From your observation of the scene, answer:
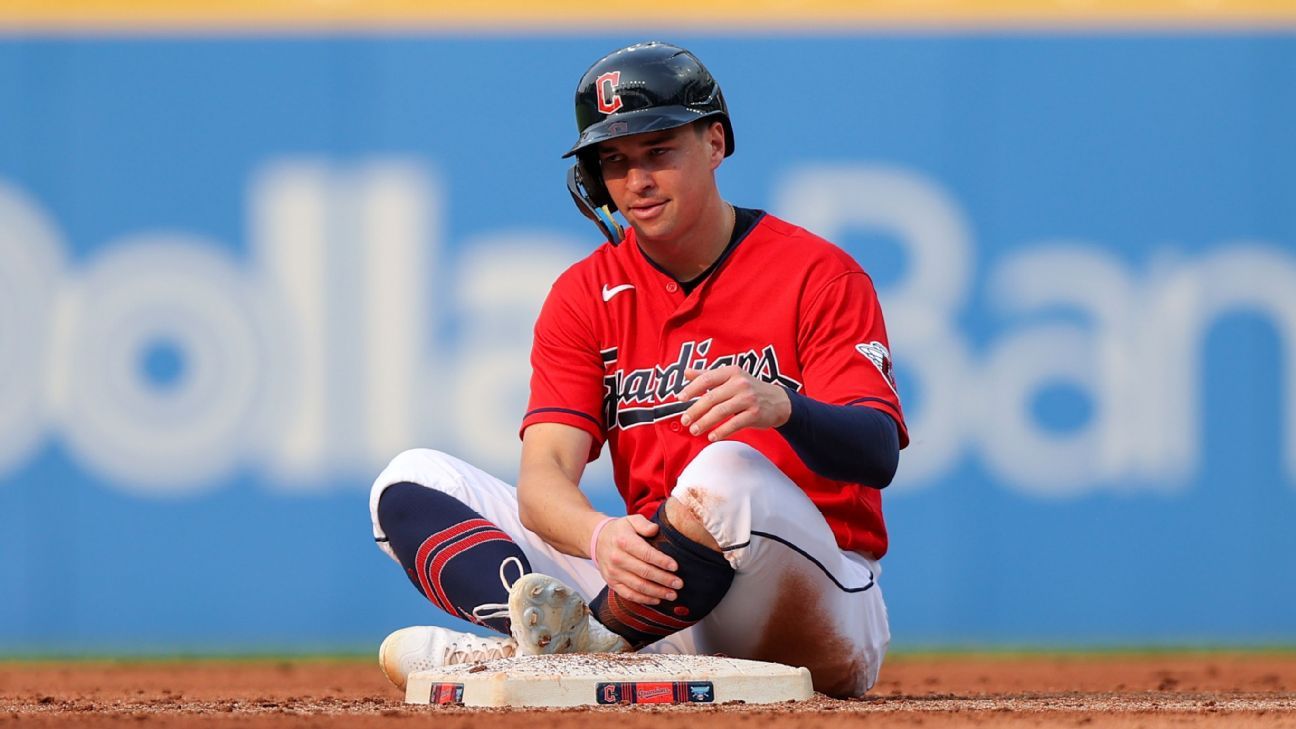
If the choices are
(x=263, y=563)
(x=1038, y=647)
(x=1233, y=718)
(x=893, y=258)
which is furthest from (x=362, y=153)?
(x=1233, y=718)

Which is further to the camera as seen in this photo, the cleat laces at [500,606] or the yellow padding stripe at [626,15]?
the yellow padding stripe at [626,15]

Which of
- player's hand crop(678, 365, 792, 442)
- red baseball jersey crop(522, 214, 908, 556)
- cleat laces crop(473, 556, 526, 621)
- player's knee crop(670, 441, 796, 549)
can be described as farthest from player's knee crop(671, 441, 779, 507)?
cleat laces crop(473, 556, 526, 621)

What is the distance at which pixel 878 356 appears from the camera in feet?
9.13

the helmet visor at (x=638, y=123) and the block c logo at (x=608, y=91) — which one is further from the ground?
the block c logo at (x=608, y=91)

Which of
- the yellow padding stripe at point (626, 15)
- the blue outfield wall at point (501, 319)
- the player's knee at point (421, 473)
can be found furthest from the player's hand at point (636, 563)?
the yellow padding stripe at point (626, 15)

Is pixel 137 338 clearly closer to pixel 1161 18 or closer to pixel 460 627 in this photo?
pixel 460 627

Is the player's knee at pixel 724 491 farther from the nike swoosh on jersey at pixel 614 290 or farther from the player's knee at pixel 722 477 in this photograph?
the nike swoosh on jersey at pixel 614 290

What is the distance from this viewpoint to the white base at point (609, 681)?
2.52m

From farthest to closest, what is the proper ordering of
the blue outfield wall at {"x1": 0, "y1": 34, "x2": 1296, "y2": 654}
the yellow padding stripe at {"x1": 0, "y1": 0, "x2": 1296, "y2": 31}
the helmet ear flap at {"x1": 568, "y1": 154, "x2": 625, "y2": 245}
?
the yellow padding stripe at {"x1": 0, "y1": 0, "x2": 1296, "y2": 31} → the blue outfield wall at {"x1": 0, "y1": 34, "x2": 1296, "y2": 654} → the helmet ear flap at {"x1": 568, "y1": 154, "x2": 625, "y2": 245}

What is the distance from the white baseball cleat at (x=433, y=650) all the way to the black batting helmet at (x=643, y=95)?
0.84 m

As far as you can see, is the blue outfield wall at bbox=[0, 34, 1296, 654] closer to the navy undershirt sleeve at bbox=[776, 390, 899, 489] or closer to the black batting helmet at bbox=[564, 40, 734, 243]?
the black batting helmet at bbox=[564, 40, 734, 243]

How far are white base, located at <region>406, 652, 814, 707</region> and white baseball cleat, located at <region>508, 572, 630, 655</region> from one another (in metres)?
0.03

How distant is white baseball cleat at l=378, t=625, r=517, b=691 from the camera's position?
2.82 meters

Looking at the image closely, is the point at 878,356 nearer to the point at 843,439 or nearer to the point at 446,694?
the point at 843,439
